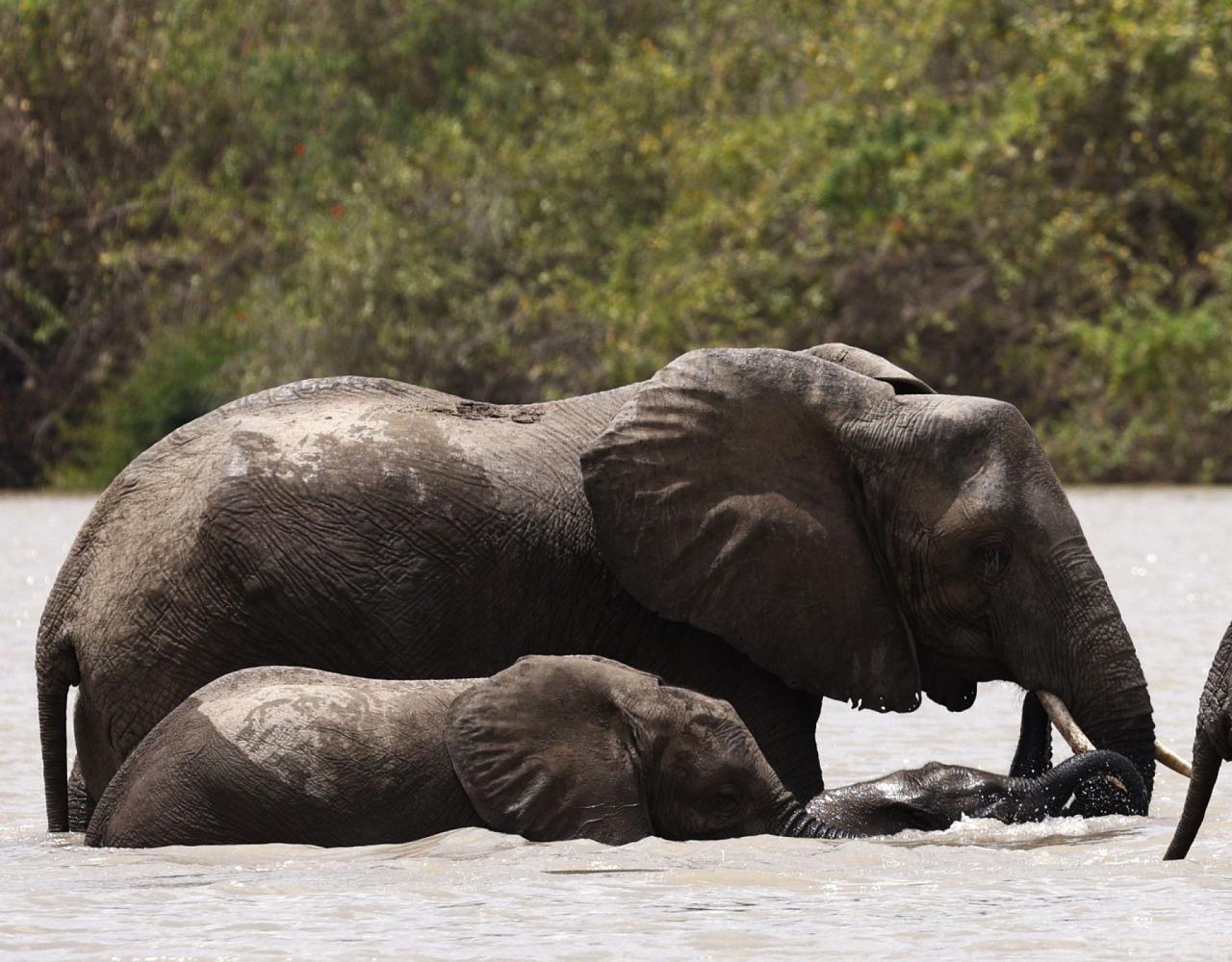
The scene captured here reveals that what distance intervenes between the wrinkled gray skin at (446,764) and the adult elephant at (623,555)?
37 centimetres

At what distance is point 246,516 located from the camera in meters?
7.79

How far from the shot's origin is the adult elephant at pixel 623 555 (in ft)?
25.7

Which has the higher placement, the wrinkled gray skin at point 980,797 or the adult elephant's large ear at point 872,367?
the adult elephant's large ear at point 872,367

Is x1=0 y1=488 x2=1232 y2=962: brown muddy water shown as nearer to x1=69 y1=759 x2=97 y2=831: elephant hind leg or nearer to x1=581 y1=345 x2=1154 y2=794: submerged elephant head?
x1=69 y1=759 x2=97 y2=831: elephant hind leg

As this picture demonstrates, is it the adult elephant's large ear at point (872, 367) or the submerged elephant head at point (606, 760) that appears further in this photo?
the adult elephant's large ear at point (872, 367)

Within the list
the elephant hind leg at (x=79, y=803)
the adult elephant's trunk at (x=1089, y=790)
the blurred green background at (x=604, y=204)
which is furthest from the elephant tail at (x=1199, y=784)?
the blurred green background at (x=604, y=204)

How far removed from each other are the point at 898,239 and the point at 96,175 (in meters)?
11.0

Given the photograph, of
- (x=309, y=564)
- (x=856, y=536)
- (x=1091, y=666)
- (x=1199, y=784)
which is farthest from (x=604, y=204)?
(x=1199, y=784)

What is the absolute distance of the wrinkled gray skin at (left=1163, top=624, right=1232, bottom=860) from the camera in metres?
6.59

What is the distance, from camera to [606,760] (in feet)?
24.7

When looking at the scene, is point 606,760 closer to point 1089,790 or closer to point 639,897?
point 639,897

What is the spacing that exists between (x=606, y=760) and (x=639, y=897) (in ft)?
3.05

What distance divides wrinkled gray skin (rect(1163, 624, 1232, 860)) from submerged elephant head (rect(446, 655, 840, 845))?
1176 millimetres

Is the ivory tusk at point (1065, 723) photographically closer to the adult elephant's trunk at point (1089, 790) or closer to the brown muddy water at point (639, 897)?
the adult elephant's trunk at point (1089, 790)
